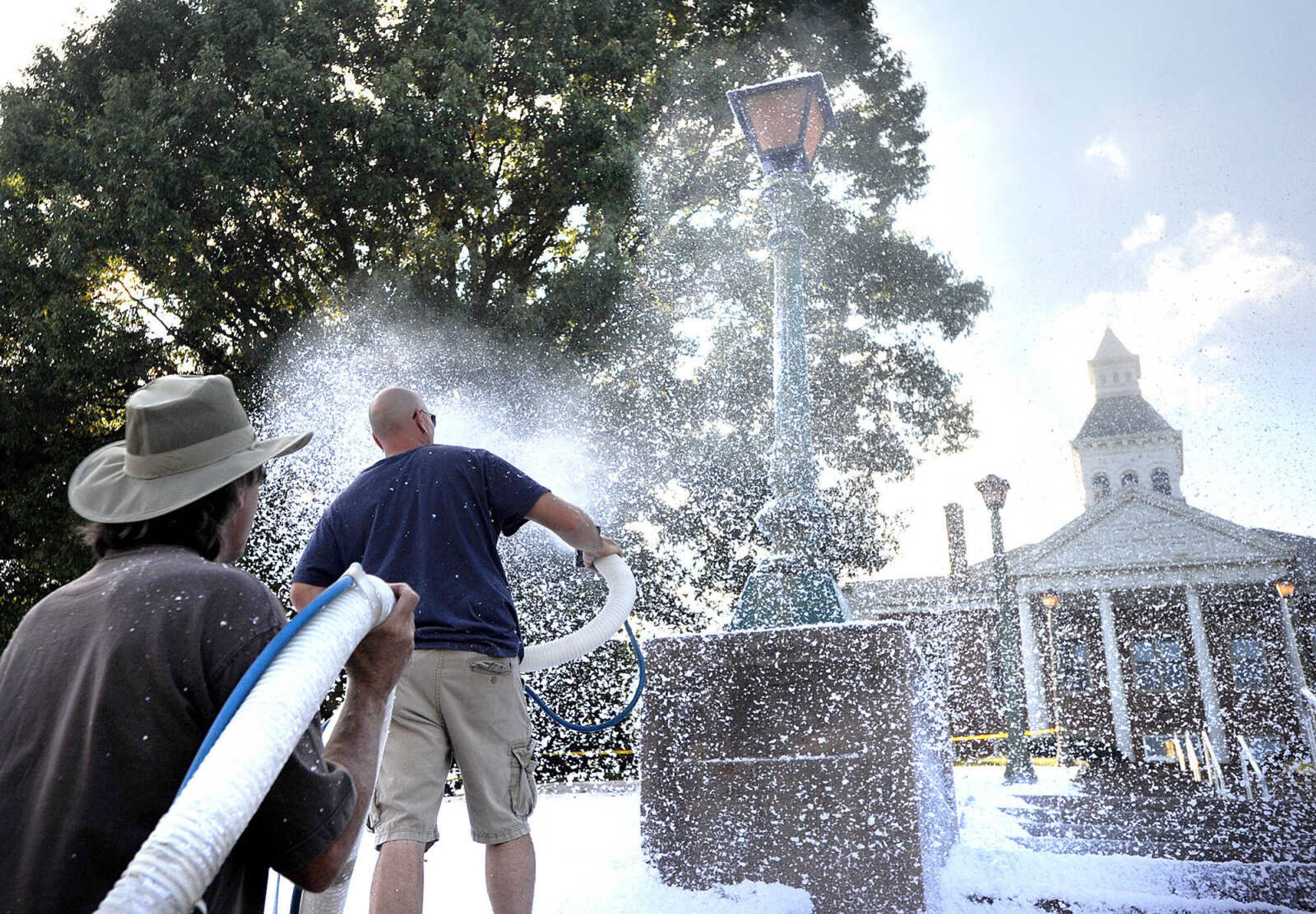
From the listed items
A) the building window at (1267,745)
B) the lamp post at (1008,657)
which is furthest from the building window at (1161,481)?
the lamp post at (1008,657)

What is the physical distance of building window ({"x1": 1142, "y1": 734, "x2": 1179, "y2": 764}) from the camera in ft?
93.2

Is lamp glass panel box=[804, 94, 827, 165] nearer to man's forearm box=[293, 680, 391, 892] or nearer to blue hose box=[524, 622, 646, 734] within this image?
blue hose box=[524, 622, 646, 734]

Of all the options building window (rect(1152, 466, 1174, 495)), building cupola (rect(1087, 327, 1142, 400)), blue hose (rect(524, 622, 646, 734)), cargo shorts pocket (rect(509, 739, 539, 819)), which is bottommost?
cargo shorts pocket (rect(509, 739, 539, 819))

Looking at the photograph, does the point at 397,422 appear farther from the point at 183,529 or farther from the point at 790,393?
the point at 790,393

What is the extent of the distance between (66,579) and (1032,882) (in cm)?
894

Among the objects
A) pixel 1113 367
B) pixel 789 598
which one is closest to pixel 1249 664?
pixel 789 598

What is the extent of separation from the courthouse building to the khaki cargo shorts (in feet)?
93.8

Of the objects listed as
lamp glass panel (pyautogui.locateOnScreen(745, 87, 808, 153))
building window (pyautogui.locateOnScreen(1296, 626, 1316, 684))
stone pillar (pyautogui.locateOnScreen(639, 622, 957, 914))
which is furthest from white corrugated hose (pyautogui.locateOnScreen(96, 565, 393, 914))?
building window (pyautogui.locateOnScreen(1296, 626, 1316, 684))

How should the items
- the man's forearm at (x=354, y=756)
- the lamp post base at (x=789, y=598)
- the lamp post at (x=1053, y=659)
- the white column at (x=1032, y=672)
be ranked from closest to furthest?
the man's forearm at (x=354, y=756)
the lamp post base at (x=789, y=598)
the lamp post at (x=1053, y=659)
the white column at (x=1032, y=672)


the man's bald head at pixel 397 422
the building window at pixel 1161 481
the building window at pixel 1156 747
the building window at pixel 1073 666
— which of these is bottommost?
the man's bald head at pixel 397 422

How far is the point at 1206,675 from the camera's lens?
28719mm

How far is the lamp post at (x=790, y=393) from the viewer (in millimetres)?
4406

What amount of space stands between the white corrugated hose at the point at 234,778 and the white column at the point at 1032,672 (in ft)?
100

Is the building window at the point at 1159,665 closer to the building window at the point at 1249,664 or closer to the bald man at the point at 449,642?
the building window at the point at 1249,664
